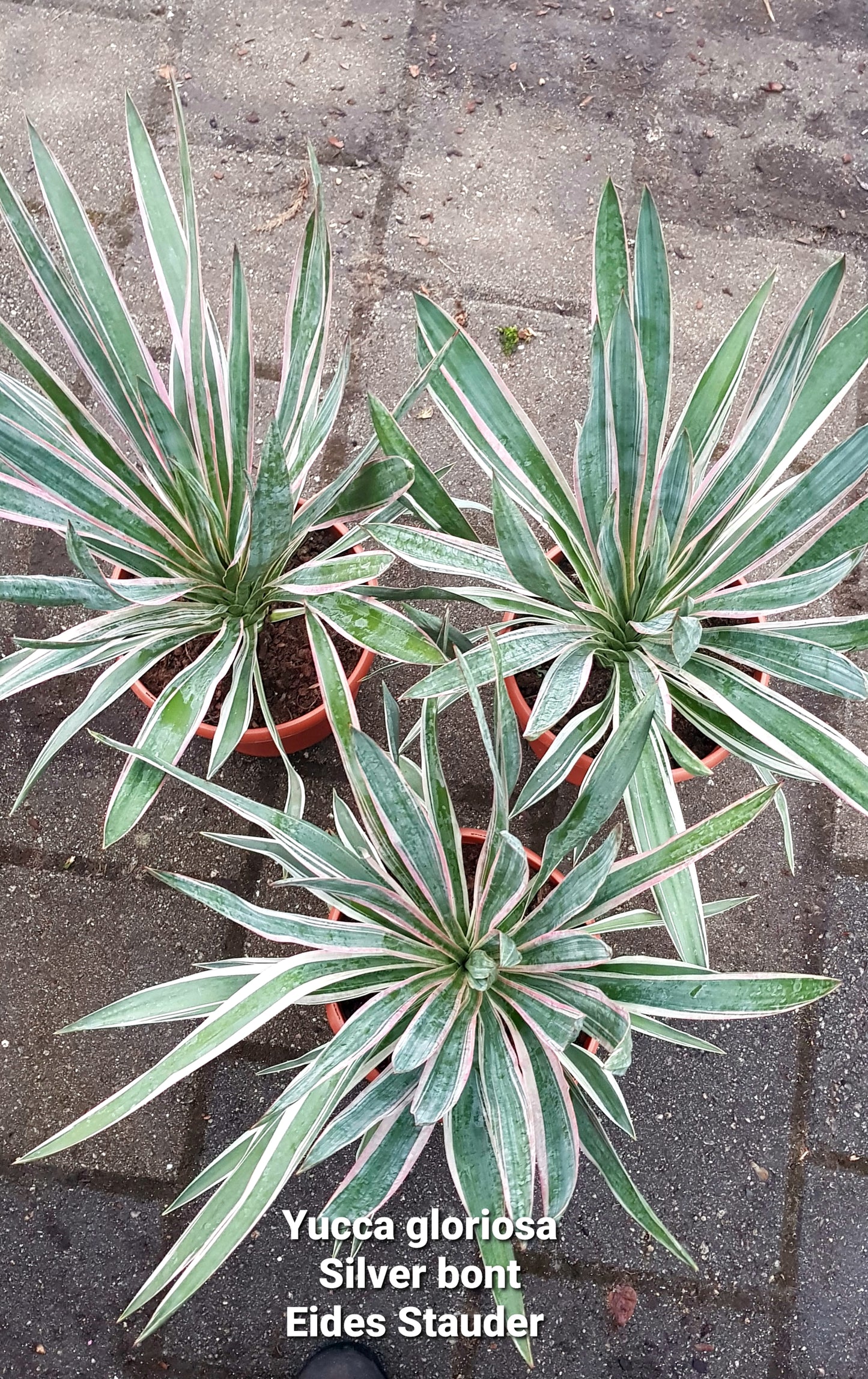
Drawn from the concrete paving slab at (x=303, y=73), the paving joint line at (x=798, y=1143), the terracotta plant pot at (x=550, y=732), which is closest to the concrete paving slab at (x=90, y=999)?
the terracotta plant pot at (x=550, y=732)

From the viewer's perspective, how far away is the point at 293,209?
2062mm

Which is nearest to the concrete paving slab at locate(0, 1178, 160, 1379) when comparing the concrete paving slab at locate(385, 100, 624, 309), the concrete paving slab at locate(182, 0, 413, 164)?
the concrete paving slab at locate(385, 100, 624, 309)

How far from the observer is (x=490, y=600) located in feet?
3.94

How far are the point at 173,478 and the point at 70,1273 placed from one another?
135 centimetres

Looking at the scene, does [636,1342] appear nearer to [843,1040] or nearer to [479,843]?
[843,1040]

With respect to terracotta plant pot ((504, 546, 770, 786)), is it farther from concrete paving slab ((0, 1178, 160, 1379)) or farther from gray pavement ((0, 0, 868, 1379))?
concrete paving slab ((0, 1178, 160, 1379))

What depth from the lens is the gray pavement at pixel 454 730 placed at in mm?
1604

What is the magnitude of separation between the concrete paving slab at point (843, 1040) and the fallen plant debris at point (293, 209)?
69.1 inches

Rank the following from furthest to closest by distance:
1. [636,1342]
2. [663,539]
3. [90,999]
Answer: [90,999]
[636,1342]
[663,539]

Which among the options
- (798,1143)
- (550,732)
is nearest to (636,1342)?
(798,1143)

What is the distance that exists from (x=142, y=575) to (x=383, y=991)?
2.11ft

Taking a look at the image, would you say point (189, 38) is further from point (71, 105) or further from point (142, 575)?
point (142, 575)

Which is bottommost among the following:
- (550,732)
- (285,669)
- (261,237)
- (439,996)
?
(439,996)

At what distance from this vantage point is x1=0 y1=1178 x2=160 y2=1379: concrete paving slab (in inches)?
63.1
